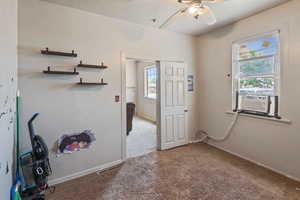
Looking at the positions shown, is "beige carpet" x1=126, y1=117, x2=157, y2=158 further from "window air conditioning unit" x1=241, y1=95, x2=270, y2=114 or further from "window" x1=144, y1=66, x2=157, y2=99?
"window air conditioning unit" x1=241, y1=95, x2=270, y2=114

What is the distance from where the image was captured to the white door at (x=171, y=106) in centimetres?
345

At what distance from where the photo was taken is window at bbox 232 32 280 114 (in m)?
2.57

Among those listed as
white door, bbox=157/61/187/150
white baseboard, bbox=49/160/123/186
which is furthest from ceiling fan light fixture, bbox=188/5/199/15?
white baseboard, bbox=49/160/123/186

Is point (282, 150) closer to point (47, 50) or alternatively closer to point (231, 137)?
point (231, 137)

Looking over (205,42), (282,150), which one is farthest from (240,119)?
(205,42)

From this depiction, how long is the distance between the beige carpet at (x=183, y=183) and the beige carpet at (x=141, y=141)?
439 millimetres

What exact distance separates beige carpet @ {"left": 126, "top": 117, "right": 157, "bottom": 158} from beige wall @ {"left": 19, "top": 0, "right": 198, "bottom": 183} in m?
0.63

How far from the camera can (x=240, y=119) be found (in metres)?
3.08

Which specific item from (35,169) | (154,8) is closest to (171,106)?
(154,8)

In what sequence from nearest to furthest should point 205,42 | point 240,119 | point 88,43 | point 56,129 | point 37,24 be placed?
point 37,24 → point 56,129 → point 88,43 → point 240,119 → point 205,42

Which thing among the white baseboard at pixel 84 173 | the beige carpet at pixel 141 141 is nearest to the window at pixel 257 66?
the beige carpet at pixel 141 141

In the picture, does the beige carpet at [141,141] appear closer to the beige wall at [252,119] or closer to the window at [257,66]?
the beige wall at [252,119]

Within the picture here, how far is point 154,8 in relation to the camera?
2465mm

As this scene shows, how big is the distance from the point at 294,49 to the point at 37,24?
3.86 m
